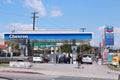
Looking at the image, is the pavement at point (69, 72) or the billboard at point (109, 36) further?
the billboard at point (109, 36)

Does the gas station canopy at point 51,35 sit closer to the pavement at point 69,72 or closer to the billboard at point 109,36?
the billboard at point 109,36

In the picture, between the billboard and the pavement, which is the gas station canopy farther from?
the pavement

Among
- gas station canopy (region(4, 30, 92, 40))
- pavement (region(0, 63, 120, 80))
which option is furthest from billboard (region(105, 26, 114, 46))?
pavement (region(0, 63, 120, 80))

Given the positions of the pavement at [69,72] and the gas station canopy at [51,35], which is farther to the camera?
the gas station canopy at [51,35]

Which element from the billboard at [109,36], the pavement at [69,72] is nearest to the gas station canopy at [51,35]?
the billboard at [109,36]

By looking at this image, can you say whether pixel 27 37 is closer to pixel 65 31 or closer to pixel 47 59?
pixel 65 31

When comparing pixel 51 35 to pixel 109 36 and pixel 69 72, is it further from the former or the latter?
pixel 69 72

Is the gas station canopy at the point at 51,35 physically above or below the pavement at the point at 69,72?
above

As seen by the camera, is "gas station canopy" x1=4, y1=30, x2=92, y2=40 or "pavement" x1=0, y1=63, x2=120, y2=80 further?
"gas station canopy" x1=4, y1=30, x2=92, y2=40

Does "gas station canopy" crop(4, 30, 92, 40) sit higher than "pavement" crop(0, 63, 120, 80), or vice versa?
"gas station canopy" crop(4, 30, 92, 40)

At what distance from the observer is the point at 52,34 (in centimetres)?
5759

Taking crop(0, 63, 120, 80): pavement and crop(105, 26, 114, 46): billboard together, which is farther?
crop(105, 26, 114, 46): billboard

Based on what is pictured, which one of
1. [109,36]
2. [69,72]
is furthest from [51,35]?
[69,72]

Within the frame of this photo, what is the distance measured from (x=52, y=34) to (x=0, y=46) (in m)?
47.6
